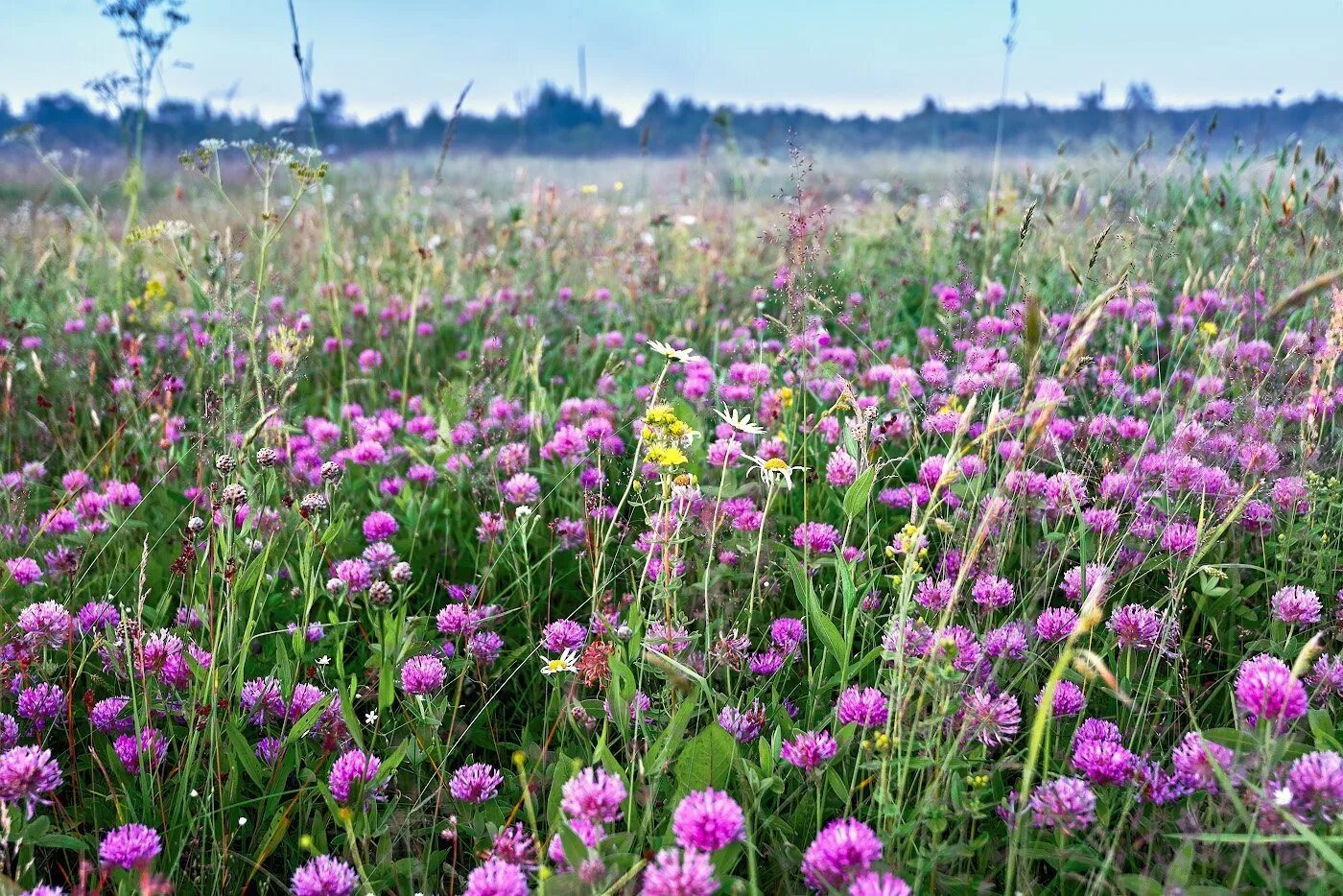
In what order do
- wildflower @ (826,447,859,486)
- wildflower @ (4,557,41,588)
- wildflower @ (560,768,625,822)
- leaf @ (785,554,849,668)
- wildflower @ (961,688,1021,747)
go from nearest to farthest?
wildflower @ (560,768,625,822), wildflower @ (961,688,1021,747), leaf @ (785,554,849,668), wildflower @ (4,557,41,588), wildflower @ (826,447,859,486)

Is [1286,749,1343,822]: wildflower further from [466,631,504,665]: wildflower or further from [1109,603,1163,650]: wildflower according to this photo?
[466,631,504,665]: wildflower

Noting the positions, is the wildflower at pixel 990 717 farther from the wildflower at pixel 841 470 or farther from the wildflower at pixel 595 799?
the wildflower at pixel 841 470

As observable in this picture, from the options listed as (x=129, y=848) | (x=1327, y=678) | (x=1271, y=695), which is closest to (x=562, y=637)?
(x=129, y=848)

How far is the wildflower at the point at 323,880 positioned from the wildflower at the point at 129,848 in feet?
0.62

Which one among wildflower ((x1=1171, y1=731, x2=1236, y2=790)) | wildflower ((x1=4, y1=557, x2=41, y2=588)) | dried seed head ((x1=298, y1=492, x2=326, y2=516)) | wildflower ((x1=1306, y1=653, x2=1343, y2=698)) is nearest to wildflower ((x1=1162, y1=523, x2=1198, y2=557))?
wildflower ((x1=1306, y1=653, x2=1343, y2=698))

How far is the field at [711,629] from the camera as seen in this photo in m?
1.14

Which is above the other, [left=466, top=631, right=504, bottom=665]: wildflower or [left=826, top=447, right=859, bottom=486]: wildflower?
[left=826, top=447, right=859, bottom=486]: wildflower

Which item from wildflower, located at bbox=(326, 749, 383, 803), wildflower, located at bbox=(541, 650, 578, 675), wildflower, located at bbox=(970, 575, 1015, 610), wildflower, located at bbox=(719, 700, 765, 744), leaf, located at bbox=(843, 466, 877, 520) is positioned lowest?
wildflower, located at bbox=(326, 749, 383, 803)

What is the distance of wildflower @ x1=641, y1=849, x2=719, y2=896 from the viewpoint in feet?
3.14

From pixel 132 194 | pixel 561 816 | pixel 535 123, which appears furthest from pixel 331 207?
pixel 535 123

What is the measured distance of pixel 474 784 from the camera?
137 centimetres

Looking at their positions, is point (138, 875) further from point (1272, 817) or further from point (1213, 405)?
point (1213, 405)

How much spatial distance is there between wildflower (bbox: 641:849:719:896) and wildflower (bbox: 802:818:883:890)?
0.48 ft

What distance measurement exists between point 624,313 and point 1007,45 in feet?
6.36
